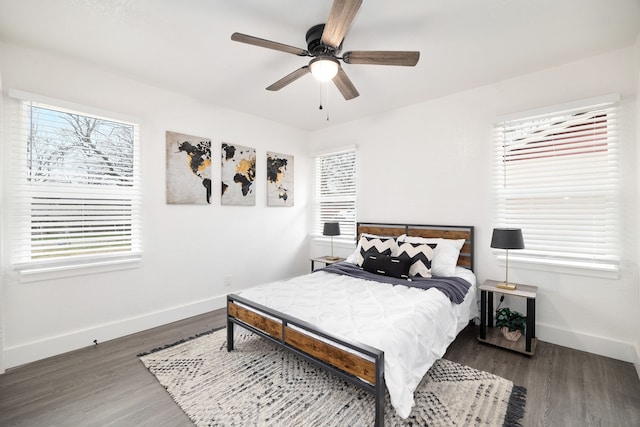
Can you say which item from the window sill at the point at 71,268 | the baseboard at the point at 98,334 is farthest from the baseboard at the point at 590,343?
the window sill at the point at 71,268

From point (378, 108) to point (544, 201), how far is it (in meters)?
2.27

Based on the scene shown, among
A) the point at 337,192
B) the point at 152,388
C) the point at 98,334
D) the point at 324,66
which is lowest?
the point at 152,388

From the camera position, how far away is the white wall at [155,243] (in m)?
2.52

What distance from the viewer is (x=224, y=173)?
3.94 metres

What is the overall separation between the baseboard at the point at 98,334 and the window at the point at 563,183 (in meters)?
3.83

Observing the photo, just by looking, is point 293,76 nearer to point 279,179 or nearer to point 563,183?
point 279,179

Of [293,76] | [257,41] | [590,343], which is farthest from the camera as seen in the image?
[590,343]

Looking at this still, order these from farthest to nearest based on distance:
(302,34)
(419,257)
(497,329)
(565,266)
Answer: (419,257), (497,329), (565,266), (302,34)

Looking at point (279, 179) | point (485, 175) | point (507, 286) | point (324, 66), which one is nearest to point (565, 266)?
point (507, 286)

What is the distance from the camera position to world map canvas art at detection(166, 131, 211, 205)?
11.2 ft

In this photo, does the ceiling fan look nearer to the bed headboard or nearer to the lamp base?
the bed headboard

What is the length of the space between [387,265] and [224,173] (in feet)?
8.21

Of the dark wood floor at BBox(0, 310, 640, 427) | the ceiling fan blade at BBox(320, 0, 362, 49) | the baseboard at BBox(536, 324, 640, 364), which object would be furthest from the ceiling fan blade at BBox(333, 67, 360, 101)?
the baseboard at BBox(536, 324, 640, 364)

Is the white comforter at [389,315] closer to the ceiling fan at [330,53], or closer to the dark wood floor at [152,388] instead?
the dark wood floor at [152,388]
